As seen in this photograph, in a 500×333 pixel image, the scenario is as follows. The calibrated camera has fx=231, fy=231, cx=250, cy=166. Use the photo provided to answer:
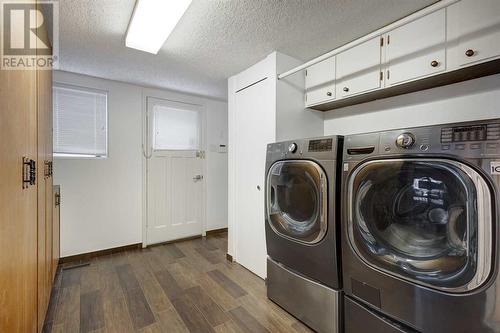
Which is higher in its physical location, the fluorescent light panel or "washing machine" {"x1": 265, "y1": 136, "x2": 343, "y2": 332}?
the fluorescent light panel

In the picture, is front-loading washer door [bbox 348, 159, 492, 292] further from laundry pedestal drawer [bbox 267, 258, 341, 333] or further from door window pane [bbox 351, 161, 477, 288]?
laundry pedestal drawer [bbox 267, 258, 341, 333]

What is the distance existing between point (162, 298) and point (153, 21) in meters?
2.21

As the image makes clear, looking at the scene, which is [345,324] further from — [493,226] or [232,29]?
[232,29]

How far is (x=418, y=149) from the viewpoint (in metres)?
1.11

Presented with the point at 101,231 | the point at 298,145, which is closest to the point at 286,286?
the point at 298,145

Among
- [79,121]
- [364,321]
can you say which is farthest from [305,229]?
[79,121]

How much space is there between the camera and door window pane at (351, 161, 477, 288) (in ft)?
3.25

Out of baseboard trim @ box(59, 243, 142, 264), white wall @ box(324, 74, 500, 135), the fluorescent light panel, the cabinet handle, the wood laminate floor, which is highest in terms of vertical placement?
the fluorescent light panel

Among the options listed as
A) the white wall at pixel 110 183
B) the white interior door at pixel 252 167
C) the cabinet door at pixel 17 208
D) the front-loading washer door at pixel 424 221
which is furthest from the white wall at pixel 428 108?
the white wall at pixel 110 183

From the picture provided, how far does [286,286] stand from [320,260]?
1.47 feet

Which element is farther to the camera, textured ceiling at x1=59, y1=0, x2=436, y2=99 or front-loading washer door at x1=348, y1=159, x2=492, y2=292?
textured ceiling at x1=59, y1=0, x2=436, y2=99

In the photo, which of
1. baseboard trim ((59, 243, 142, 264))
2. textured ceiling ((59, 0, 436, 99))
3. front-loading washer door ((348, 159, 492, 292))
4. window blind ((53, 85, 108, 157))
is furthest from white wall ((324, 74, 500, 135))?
baseboard trim ((59, 243, 142, 264))

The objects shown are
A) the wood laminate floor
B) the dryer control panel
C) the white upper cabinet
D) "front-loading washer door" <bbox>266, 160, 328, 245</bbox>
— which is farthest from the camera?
the wood laminate floor

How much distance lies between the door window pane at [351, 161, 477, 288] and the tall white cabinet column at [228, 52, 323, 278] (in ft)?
3.42
